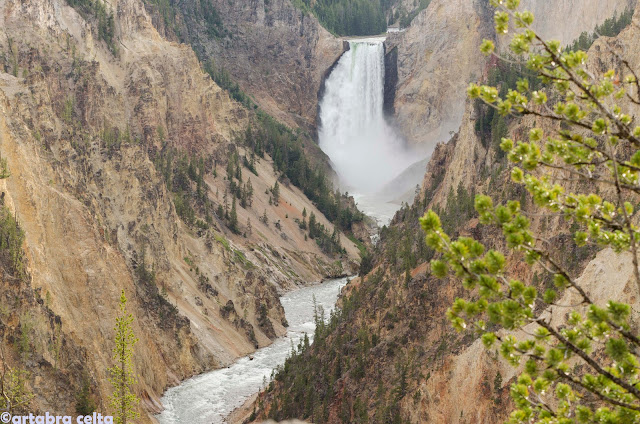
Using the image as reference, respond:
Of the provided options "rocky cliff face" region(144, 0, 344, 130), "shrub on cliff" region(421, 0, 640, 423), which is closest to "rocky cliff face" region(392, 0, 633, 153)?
"rocky cliff face" region(144, 0, 344, 130)

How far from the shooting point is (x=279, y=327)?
186 feet

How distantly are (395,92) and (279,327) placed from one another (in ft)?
240

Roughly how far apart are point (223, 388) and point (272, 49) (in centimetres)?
8886

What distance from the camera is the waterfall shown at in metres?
122

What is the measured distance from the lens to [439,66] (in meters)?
122

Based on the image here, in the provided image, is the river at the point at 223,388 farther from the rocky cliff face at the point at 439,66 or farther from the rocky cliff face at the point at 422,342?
the rocky cliff face at the point at 439,66

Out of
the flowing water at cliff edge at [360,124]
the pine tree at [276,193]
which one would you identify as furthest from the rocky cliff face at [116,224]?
the flowing water at cliff edge at [360,124]

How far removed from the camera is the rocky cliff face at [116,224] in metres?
32.7

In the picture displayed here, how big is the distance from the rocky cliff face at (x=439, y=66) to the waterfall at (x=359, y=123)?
3049mm

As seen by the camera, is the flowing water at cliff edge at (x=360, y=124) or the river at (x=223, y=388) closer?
the river at (x=223, y=388)

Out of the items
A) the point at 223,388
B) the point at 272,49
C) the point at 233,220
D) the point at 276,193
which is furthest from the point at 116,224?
the point at 272,49

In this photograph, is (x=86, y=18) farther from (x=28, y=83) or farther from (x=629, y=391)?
(x=629, y=391)

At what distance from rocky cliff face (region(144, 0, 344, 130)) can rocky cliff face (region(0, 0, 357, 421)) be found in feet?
102

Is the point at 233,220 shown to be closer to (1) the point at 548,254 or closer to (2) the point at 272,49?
(2) the point at 272,49
